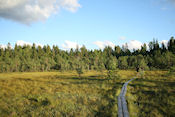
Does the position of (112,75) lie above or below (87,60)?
below

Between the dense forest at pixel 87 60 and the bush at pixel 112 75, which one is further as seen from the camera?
the dense forest at pixel 87 60

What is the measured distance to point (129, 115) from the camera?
978 centimetres

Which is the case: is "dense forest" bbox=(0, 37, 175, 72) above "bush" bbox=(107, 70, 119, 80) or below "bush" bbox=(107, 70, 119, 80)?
above

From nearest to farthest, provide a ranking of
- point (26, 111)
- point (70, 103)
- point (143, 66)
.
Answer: point (26, 111)
point (70, 103)
point (143, 66)

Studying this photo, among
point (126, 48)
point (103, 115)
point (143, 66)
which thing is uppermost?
point (126, 48)

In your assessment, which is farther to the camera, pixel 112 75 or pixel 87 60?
pixel 87 60

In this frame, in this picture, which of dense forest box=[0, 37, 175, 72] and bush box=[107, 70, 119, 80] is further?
dense forest box=[0, 37, 175, 72]

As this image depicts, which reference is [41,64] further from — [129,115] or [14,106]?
[129,115]

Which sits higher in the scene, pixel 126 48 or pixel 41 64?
pixel 126 48

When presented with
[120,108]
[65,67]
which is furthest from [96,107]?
[65,67]

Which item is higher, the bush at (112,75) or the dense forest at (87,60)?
the dense forest at (87,60)

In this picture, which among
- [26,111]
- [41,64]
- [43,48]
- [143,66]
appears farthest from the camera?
[43,48]

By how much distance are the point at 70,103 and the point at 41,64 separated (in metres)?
80.6

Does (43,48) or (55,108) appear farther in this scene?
(43,48)
